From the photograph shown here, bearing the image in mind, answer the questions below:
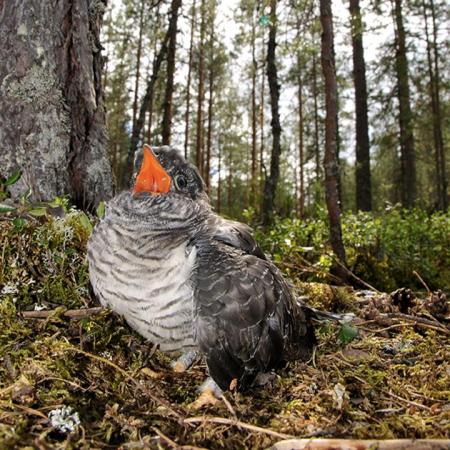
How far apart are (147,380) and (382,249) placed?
17.8 feet

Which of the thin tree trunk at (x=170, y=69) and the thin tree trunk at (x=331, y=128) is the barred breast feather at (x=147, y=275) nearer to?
the thin tree trunk at (x=331, y=128)

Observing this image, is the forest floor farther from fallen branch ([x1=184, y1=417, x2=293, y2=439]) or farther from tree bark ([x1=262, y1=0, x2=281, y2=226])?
tree bark ([x1=262, y1=0, x2=281, y2=226])

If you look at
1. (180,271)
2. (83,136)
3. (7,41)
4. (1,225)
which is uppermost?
(7,41)

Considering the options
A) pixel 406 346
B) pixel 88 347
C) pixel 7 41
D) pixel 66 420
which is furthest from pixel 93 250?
pixel 406 346

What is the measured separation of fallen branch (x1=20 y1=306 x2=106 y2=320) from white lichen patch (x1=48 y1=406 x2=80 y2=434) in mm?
789

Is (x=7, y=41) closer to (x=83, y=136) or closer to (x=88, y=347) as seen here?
A: (x=83, y=136)

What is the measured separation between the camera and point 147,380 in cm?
210

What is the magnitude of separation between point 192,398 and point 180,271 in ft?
2.02

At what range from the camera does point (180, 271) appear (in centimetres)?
219

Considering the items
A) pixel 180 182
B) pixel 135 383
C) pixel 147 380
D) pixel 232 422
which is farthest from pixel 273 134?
pixel 232 422

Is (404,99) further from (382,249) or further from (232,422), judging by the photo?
(232,422)

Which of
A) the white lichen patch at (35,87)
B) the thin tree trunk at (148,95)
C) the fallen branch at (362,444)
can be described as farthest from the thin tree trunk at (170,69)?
the fallen branch at (362,444)

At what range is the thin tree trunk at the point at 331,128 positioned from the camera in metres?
5.62

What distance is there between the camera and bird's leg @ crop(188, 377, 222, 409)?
1925 millimetres
